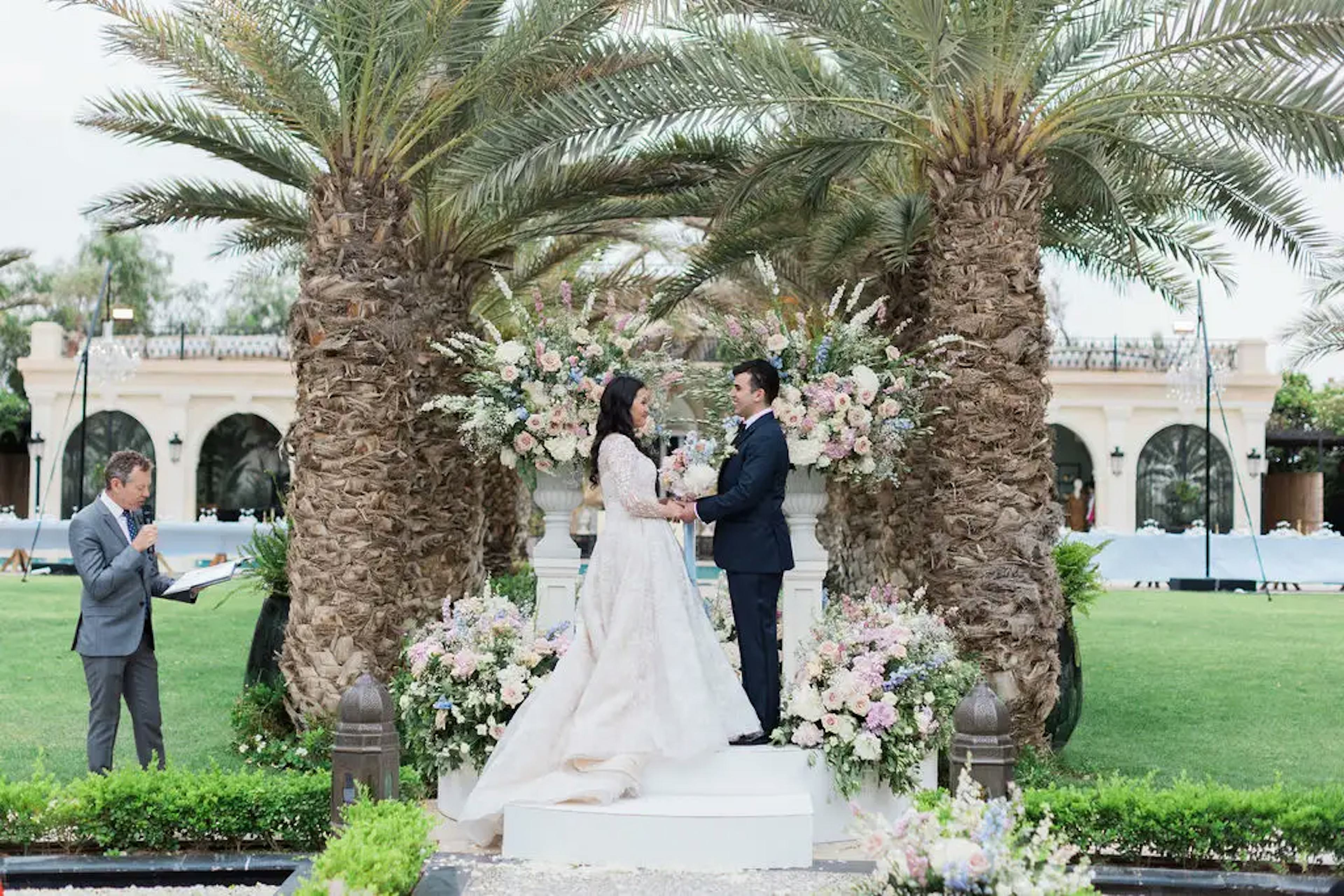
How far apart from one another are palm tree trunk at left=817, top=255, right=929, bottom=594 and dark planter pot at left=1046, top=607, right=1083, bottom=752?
112 cm

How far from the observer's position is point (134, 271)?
4903cm

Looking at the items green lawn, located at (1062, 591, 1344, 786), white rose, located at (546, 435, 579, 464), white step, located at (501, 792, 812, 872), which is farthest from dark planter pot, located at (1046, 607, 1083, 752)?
white step, located at (501, 792, 812, 872)

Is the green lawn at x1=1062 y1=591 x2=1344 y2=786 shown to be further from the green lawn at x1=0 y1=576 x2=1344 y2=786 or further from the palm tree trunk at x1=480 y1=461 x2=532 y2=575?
the palm tree trunk at x1=480 y1=461 x2=532 y2=575

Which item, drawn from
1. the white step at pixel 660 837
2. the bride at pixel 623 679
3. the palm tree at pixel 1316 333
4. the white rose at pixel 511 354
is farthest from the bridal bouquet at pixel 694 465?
the palm tree at pixel 1316 333

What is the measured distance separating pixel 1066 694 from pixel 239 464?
107 feet

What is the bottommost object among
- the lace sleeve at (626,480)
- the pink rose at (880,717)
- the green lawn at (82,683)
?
the green lawn at (82,683)

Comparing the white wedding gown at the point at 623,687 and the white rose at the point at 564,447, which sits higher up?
the white rose at the point at 564,447

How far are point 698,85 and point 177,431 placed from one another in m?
30.5

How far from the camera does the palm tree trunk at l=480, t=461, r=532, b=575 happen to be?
49.4 ft

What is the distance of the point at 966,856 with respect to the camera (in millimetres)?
4207

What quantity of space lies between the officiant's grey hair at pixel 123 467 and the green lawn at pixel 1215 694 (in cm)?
652

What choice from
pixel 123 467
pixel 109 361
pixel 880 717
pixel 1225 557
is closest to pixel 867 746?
pixel 880 717

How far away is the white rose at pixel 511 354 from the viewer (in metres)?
8.84

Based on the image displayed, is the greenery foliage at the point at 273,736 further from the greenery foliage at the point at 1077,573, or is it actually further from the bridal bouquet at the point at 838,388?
the greenery foliage at the point at 1077,573
